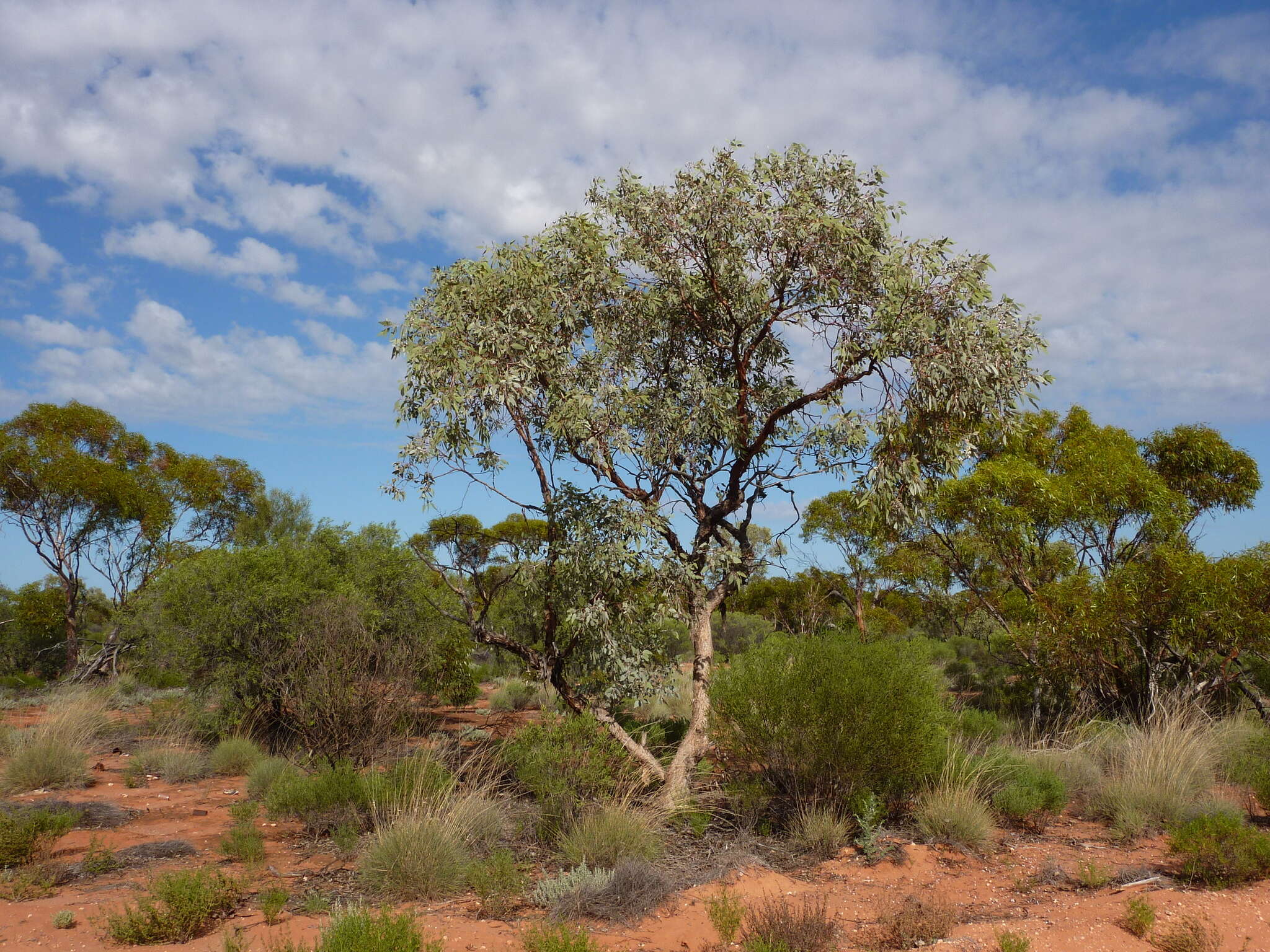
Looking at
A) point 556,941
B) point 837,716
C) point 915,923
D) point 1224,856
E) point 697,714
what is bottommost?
point 915,923

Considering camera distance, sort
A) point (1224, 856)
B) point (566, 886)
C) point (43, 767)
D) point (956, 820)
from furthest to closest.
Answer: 1. point (43, 767)
2. point (956, 820)
3. point (1224, 856)
4. point (566, 886)

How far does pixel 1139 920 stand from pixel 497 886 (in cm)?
470

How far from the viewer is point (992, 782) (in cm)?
901

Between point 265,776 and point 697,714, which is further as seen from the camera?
point 265,776

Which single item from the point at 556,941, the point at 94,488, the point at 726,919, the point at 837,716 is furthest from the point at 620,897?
the point at 94,488

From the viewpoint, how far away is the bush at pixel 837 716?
7.90 metres

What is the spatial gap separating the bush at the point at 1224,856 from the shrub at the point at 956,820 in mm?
1627

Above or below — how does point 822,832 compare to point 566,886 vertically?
above

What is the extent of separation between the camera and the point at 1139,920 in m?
5.79

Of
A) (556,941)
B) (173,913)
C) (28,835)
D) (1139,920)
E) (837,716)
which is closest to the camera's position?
(556,941)

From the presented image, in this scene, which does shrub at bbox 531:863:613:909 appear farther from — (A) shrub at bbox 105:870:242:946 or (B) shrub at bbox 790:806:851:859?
(A) shrub at bbox 105:870:242:946

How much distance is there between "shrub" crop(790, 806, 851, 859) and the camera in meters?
7.80

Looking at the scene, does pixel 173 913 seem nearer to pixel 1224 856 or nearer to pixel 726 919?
pixel 726 919

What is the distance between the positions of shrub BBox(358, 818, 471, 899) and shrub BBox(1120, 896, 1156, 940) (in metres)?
5.05
